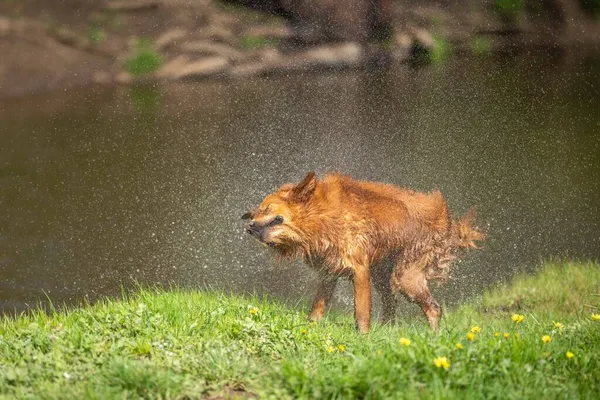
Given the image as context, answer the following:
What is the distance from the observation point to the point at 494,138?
53.5 ft

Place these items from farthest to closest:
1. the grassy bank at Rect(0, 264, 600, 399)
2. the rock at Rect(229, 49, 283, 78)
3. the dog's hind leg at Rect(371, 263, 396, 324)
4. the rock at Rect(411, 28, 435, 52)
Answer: the rock at Rect(411, 28, 435, 52) → the rock at Rect(229, 49, 283, 78) → the dog's hind leg at Rect(371, 263, 396, 324) → the grassy bank at Rect(0, 264, 600, 399)

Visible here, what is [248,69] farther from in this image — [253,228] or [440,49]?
[253,228]

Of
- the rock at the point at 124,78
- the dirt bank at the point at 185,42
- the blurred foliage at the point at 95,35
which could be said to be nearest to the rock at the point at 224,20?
the dirt bank at the point at 185,42

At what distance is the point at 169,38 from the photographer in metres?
21.6

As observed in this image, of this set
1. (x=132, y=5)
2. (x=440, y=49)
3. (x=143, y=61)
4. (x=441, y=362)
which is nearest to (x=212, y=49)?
(x=143, y=61)

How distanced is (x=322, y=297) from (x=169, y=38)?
15.0 m

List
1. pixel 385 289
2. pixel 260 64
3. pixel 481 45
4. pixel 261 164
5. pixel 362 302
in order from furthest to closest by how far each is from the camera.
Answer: pixel 481 45 → pixel 260 64 → pixel 261 164 → pixel 385 289 → pixel 362 302

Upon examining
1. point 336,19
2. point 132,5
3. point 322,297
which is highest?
point 132,5

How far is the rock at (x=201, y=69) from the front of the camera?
68.3 ft

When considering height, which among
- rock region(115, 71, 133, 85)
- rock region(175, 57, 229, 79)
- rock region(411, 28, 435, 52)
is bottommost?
rock region(115, 71, 133, 85)

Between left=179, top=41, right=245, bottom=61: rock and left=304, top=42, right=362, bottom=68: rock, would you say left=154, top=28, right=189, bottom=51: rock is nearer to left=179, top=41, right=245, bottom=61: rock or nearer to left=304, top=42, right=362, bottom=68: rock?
left=179, top=41, right=245, bottom=61: rock

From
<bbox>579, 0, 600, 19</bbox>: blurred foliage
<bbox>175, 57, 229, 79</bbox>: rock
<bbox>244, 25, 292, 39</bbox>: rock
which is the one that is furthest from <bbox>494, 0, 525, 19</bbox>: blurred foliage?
<bbox>175, 57, 229, 79</bbox>: rock

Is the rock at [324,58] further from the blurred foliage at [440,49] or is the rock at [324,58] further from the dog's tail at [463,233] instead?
the dog's tail at [463,233]

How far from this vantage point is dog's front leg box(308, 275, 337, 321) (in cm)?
753
